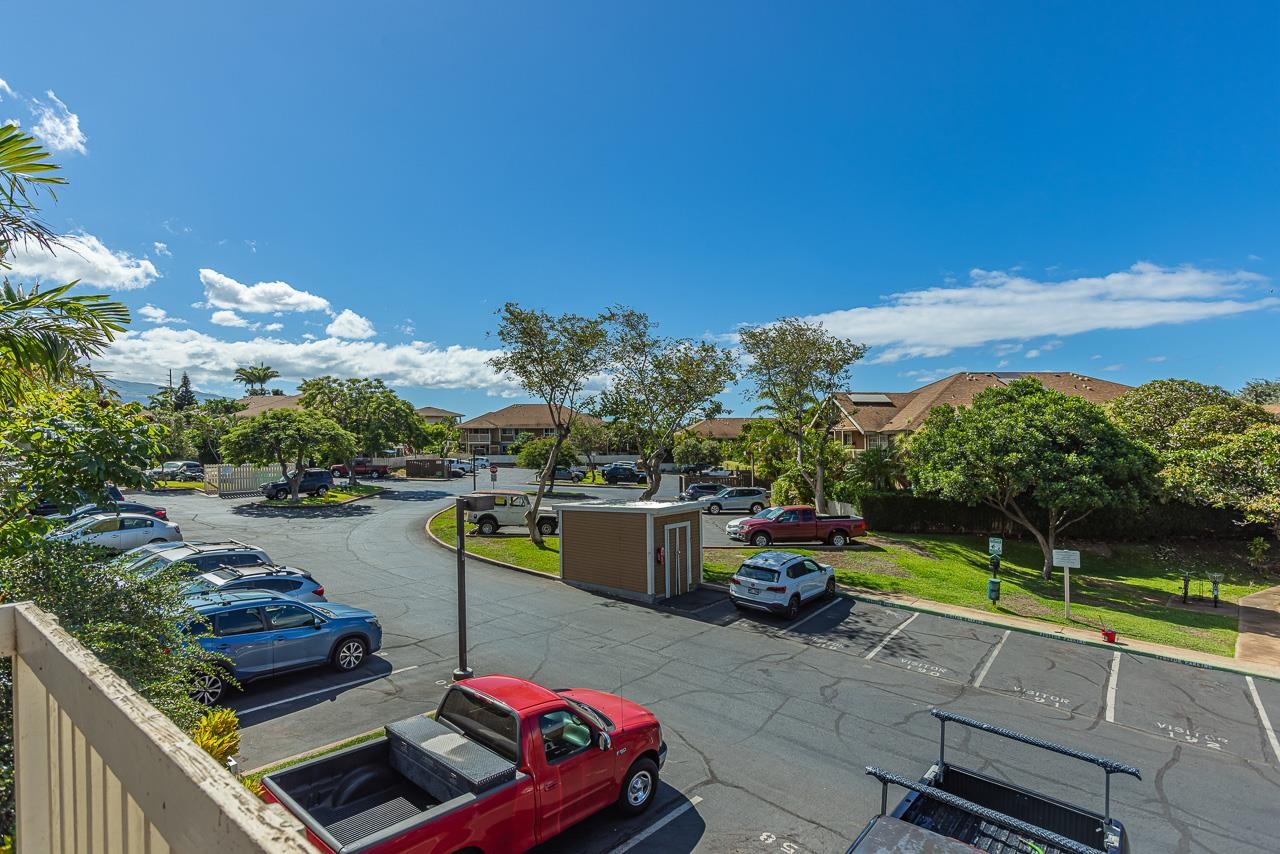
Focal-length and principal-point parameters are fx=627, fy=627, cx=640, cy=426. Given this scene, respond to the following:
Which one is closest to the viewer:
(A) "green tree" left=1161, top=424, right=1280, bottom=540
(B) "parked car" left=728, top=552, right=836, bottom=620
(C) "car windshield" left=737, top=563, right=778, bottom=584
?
(B) "parked car" left=728, top=552, right=836, bottom=620

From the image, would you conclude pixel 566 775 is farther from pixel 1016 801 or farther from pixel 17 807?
pixel 17 807

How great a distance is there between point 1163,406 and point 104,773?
122 ft

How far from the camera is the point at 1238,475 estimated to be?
850 inches

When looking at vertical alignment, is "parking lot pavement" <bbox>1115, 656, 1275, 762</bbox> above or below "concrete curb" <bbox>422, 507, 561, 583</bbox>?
below

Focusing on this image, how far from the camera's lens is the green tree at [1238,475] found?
68.3 feet

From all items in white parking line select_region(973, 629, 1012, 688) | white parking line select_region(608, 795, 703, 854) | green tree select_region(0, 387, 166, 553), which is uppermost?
green tree select_region(0, 387, 166, 553)

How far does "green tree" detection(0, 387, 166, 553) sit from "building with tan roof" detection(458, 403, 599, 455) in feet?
265

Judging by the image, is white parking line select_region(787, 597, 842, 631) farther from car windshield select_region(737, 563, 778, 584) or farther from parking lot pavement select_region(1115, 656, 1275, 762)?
parking lot pavement select_region(1115, 656, 1275, 762)

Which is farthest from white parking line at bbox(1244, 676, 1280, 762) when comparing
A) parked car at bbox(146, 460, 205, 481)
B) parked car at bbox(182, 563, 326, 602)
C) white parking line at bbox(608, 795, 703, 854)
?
parked car at bbox(146, 460, 205, 481)

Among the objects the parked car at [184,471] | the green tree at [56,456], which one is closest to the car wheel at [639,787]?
the green tree at [56,456]

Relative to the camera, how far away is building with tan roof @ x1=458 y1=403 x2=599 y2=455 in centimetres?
8856

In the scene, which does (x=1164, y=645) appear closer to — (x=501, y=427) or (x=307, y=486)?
(x=307, y=486)

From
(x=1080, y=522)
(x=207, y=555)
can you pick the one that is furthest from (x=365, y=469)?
(x=1080, y=522)

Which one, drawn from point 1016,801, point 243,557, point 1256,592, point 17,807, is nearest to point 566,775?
point 1016,801
